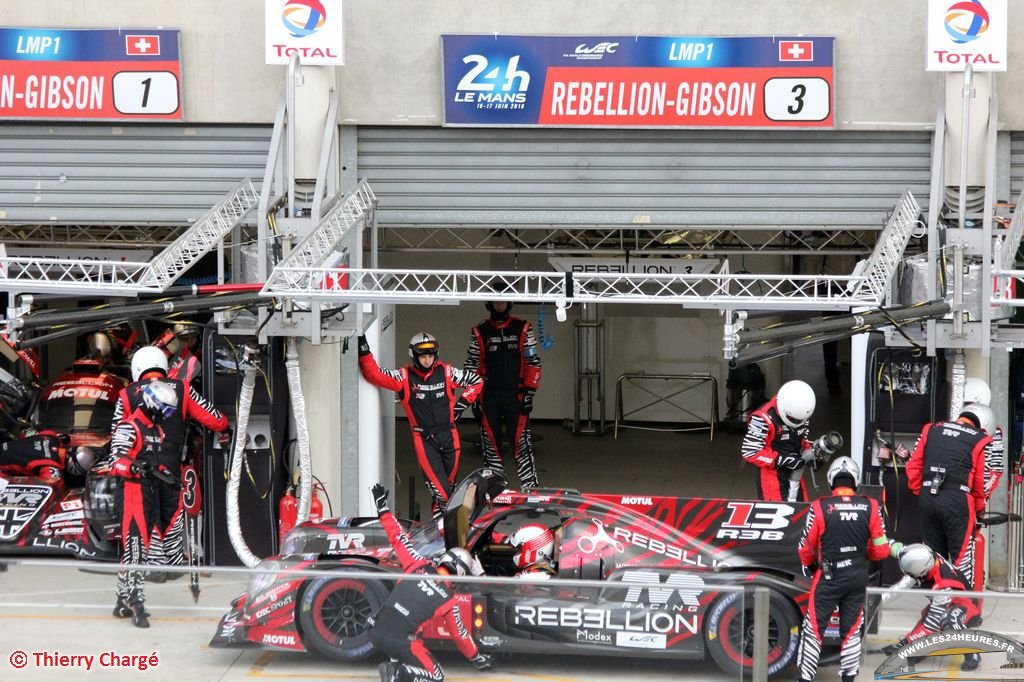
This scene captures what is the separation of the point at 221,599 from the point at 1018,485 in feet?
21.8

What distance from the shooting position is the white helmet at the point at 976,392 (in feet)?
34.5

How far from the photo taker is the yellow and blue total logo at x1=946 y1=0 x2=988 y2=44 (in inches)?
422

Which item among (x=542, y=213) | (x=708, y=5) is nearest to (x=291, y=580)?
(x=542, y=213)

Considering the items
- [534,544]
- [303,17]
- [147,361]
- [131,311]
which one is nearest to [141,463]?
[147,361]

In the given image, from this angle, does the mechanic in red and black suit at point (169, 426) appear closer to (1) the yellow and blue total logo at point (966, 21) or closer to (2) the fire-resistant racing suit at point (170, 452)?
(2) the fire-resistant racing suit at point (170, 452)

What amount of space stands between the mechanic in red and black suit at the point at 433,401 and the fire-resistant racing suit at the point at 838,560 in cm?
433

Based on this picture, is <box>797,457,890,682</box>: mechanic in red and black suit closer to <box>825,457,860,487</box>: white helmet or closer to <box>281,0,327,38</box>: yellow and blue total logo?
<box>825,457,860,487</box>: white helmet

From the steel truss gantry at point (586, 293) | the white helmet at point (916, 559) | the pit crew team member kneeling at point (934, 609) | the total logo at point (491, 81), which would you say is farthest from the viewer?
the total logo at point (491, 81)

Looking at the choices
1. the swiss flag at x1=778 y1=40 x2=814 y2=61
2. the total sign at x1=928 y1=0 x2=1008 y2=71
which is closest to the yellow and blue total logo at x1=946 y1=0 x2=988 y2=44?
the total sign at x1=928 y1=0 x2=1008 y2=71

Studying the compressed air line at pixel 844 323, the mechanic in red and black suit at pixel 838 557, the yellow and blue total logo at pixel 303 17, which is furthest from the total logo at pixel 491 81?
the mechanic in red and black suit at pixel 838 557

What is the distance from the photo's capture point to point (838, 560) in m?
8.21

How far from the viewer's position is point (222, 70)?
38.1 feet

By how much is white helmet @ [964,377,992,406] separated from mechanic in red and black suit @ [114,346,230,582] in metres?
5.56

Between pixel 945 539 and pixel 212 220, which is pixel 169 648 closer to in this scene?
pixel 212 220
